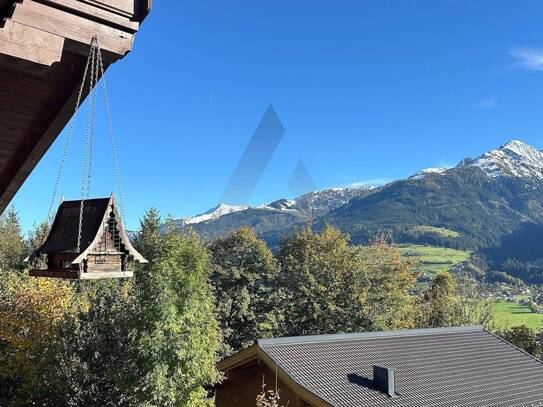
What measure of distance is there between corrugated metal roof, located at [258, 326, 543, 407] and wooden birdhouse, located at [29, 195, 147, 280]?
832 cm

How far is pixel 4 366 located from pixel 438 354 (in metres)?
13.6

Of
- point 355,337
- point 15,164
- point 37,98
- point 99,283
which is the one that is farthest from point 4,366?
point 37,98

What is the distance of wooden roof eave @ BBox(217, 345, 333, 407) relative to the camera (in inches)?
431

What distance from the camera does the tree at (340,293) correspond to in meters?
26.5

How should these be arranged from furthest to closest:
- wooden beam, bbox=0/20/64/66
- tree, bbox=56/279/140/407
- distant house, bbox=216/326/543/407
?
1. tree, bbox=56/279/140/407
2. distant house, bbox=216/326/543/407
3. wooden beam, bbox=0/20/64/66

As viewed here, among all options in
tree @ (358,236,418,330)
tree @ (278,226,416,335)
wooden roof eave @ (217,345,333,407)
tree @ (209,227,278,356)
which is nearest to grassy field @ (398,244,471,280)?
tree @ (358,236,418,330)

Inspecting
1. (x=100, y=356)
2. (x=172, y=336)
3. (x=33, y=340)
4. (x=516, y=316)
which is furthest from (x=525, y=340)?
(x=516, y=316)

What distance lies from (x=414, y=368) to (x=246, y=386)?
16.4 feet

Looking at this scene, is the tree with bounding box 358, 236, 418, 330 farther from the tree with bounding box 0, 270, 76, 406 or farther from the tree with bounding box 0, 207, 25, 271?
the tree with bounding box 0, 207, 25, 271

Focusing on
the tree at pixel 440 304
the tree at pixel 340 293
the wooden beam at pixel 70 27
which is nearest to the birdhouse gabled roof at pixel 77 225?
the wooden beam at pixel 70 27

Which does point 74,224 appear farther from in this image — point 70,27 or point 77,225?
point 70,27

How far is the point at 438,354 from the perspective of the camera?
15180 mm

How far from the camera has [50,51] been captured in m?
2.03

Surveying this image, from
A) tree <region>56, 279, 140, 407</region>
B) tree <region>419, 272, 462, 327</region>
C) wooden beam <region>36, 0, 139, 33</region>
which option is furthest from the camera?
tree <region>419, 272, 462, 327</region>
